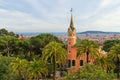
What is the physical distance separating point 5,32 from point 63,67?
38727 mm

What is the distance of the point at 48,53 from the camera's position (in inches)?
1476

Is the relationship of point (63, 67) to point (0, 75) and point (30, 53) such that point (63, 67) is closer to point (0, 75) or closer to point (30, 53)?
point (30, 53)

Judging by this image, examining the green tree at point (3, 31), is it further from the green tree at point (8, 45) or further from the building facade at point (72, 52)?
the building facade at point (72, 52)

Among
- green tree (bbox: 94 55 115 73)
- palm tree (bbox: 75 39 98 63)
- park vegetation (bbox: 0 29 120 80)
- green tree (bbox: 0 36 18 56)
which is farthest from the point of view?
green tree (bbox: 0 36 18 56)

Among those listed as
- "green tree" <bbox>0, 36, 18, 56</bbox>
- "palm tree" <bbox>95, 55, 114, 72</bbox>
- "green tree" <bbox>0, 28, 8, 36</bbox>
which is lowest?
"palm tree" <bbox>95, 55, 114, 72</bbox>

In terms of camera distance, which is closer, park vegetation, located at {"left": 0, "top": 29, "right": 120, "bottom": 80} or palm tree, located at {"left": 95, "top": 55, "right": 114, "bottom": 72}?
park vegetation, located at {"left": 0, "top": 29, "right": 120, "bottom": 80}

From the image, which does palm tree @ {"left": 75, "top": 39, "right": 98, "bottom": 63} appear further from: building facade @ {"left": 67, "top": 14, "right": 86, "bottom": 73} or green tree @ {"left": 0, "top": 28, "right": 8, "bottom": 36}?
green tree @ {"left": 0, "top": 28, "right": 8, "bottom": 36}

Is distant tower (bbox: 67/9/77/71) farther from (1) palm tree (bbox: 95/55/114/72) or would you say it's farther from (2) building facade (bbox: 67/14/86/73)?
(1) palm tree (bbox: 95/55/114/72)

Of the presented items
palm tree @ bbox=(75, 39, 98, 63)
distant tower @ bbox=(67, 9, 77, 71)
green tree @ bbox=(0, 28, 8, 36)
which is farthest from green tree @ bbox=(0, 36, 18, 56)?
palm tree @ bbox=(75, 39, 98, 63)

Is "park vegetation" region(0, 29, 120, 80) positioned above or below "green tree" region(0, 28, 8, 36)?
below

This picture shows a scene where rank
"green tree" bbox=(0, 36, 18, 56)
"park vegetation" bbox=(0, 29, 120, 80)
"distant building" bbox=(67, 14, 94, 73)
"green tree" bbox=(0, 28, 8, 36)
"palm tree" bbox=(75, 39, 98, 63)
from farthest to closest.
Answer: "green tree" bbox=(0, 28, 8, 36) < "green tree" bbox=(0, 36, 18, 56) < "distant building" bbox=(67, 14, 94, 73) < "palm tree" bbox=(75, 39, 98, 63) < "park vegetation" bbox=(0, 29, 120, 80)

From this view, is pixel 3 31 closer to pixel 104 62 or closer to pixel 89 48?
pixel 89 48

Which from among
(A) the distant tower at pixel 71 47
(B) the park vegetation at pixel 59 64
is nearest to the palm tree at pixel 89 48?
(B) the park vegetation at pixel 59 64

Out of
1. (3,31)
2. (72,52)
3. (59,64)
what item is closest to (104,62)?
(59,64)
